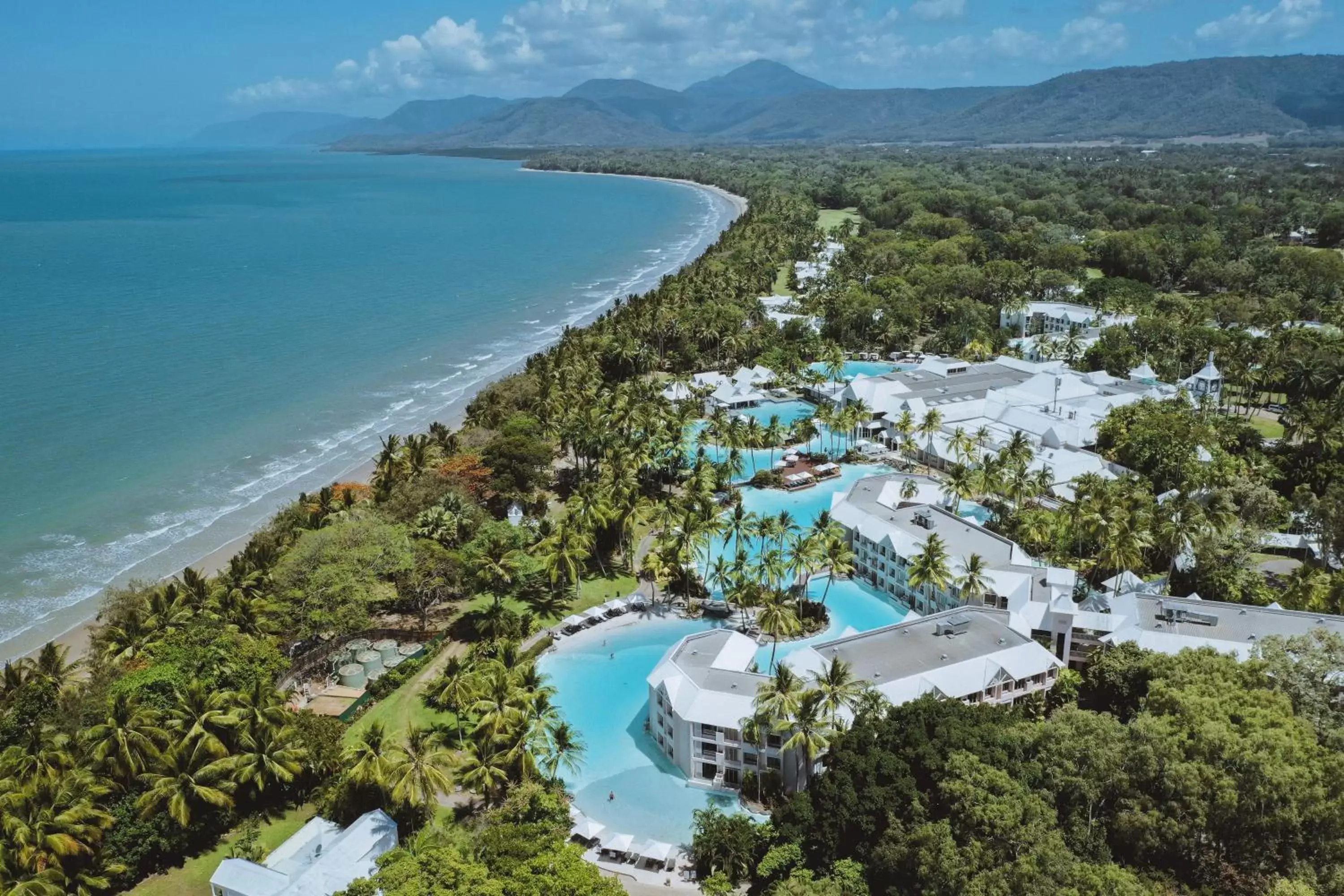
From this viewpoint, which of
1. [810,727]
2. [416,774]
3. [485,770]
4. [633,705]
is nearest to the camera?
[416,774]

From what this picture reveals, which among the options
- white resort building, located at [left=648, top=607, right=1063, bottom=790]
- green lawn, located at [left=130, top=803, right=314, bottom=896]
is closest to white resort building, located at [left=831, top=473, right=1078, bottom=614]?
white resort building, located at [left=648, top=607, right=1063, bottom=790]

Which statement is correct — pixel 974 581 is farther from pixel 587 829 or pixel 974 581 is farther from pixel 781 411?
pixel 781 411

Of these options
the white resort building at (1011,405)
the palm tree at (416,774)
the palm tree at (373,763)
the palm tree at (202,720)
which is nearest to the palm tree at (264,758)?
the palm tree at (202,720)

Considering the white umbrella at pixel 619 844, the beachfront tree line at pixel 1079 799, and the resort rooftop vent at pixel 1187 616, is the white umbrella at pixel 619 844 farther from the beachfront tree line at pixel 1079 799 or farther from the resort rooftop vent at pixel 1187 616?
the resort rooftop vent at pixel 1187 616

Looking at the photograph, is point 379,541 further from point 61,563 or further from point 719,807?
point 61,563

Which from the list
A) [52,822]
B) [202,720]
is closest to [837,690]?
[202,720]

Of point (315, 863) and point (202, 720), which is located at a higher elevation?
point (202, 720)
